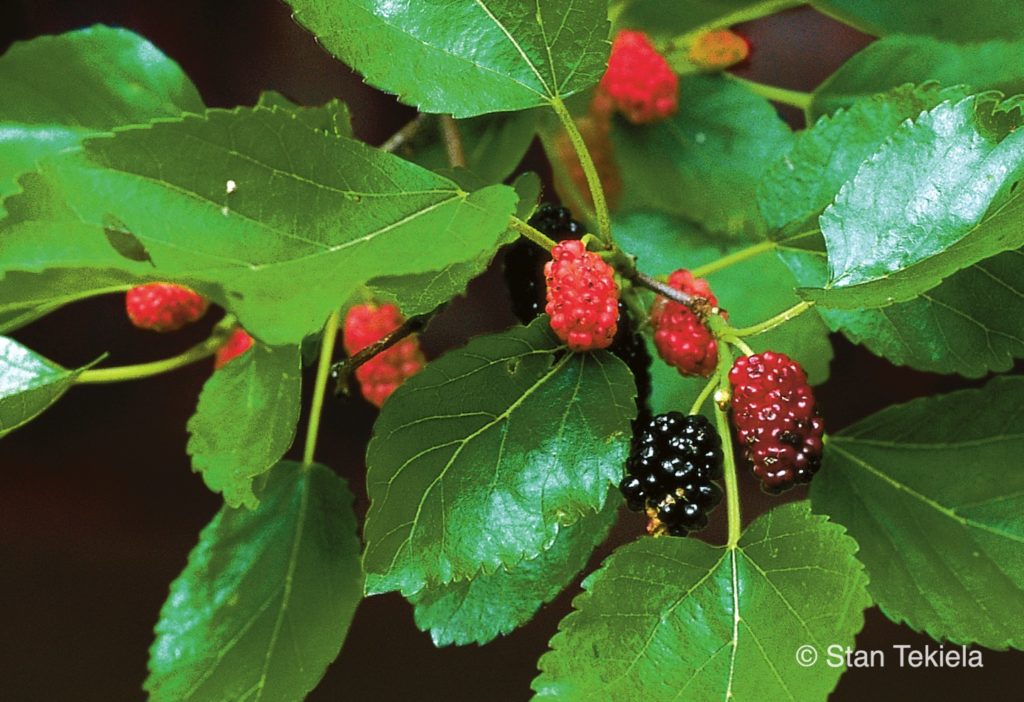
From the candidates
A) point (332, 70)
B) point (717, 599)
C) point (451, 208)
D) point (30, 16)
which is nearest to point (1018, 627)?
point (717, 599)

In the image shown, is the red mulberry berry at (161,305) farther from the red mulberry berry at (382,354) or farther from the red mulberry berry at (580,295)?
the red mulberry berry at (580,295)

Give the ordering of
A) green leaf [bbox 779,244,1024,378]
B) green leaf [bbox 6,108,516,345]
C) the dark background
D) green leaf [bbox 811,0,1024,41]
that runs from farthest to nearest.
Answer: the dark background
green leaf [bbox 811,0,1024,41]
green leaf [bbox 779,244,1024,378]
green leaf [bbox 6,108,516,345]

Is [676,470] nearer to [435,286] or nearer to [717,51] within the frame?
[435,286]

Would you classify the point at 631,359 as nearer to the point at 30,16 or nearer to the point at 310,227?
the point at 310,227

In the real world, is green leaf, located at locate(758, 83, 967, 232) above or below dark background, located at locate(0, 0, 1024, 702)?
above

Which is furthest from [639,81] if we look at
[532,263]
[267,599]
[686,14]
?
[267,599]

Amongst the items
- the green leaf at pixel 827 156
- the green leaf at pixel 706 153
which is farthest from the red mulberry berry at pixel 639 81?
the green leaf at pixel 827 156

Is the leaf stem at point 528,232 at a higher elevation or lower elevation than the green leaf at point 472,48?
lower

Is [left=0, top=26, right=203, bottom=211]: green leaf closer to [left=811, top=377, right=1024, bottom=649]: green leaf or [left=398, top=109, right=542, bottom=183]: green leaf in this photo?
[left=398, top=109, right=542, bottom=183]: green leaf

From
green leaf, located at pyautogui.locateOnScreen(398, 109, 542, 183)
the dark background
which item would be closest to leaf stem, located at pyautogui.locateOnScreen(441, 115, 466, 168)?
green leaf, located at pyautogui.locateOnScreen(398, 109, 542, 183)
